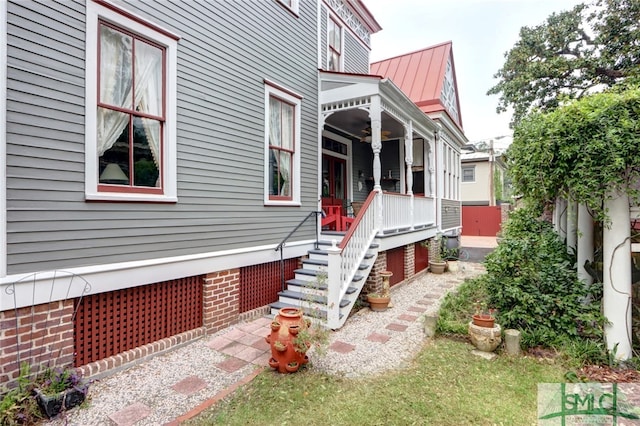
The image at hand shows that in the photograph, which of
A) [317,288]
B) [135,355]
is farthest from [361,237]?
[135,355]

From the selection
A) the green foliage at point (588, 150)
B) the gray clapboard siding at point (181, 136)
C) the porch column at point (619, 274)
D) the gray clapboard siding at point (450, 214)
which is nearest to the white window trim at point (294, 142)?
the gray clapboard siding at point (181, 136)

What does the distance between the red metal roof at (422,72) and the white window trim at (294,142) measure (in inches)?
227

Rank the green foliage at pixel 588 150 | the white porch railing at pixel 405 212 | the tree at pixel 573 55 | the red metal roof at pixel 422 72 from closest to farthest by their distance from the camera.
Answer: the green foliage at pixel 588 150
the white porch railing at pixel 405 212
the tree at pixel 573 55
the red metal roof at pixel 422 72

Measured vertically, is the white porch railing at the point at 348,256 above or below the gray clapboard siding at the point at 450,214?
below

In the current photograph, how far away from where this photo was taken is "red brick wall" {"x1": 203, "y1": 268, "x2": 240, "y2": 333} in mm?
4652

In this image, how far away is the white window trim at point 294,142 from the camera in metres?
5.67

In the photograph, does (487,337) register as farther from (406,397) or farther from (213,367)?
(213,367)

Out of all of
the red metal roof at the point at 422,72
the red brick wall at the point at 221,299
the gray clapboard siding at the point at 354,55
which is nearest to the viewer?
the red brick wall at the point at 221,299

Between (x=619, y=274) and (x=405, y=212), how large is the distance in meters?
4.50

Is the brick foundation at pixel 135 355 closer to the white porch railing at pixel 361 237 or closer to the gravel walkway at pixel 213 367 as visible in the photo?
the gravel walkway at pixel 213 367

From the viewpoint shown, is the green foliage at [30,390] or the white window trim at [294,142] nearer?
the green foliage at [30,390]

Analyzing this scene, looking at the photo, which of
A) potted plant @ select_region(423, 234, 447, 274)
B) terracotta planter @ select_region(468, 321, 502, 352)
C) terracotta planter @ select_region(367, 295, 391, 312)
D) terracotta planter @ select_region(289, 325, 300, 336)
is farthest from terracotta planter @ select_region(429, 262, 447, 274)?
terracotta planter @ select_region(289, 325, 300, 336)

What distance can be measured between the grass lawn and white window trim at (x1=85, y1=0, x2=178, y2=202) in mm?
2482

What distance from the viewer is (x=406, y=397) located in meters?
3.07
